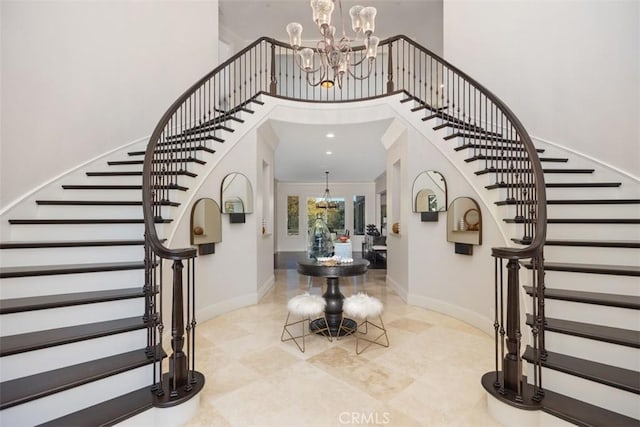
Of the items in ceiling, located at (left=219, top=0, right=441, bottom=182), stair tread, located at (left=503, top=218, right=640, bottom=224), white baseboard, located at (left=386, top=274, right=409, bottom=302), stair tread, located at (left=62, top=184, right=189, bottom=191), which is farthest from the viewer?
ceiling, located at (left=219, top=0, right=441, bottom=182)

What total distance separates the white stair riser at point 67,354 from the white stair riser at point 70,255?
0.72 metres

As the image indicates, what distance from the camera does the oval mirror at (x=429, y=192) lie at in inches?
149

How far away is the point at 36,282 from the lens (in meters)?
2.02

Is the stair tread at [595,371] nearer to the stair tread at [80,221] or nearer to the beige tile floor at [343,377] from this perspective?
the beige tile floor at [343,377]

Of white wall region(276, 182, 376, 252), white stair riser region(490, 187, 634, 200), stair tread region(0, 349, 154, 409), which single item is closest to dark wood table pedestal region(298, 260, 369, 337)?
stair tread region(0, 349, 154, 409)

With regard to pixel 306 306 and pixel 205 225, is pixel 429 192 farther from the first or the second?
pixel 205 225

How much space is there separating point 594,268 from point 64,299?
12.2ft

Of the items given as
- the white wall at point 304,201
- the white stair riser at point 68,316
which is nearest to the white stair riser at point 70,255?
the white stair riser at point 68,316

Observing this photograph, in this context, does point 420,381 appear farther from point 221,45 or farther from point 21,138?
point 221,45

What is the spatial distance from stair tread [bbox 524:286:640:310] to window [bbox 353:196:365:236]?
9196 mm

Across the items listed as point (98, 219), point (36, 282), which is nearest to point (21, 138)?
point (98, 219)

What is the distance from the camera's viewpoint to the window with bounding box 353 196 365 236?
11359mm

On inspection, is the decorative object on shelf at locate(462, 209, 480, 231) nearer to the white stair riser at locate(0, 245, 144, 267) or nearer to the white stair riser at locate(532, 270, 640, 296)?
the white stair riser at locate(532, 270, 640, 296)

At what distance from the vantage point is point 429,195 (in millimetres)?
3908
